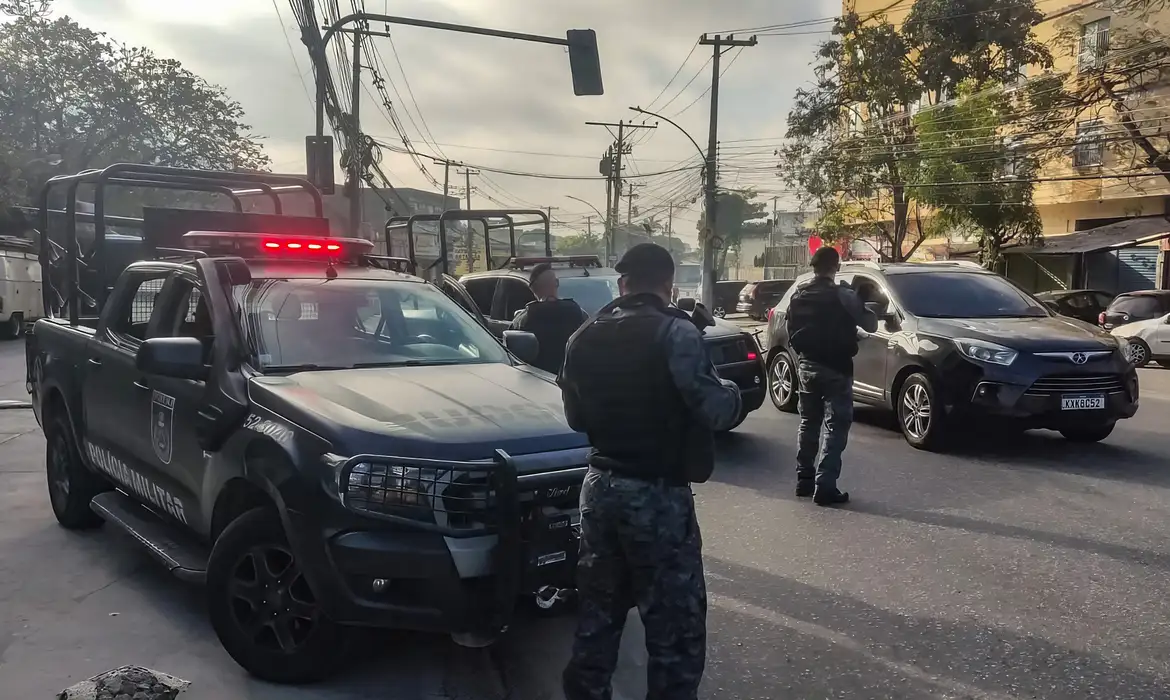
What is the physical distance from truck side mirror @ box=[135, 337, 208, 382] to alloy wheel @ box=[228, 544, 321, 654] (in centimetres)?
86

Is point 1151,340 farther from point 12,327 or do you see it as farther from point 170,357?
point 12,327

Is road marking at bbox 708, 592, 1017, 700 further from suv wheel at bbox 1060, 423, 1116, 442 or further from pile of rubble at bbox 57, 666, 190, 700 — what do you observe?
suv wheel at bbox 1060, 423, 1116, 442

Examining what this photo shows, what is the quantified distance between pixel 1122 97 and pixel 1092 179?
3.94m

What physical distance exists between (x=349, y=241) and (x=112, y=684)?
2.46 m

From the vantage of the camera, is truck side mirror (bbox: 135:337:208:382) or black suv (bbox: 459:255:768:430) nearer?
truck side mirror (bbox: 135:337:208:382)

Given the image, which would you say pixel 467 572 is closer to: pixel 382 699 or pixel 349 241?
pixel 382 699

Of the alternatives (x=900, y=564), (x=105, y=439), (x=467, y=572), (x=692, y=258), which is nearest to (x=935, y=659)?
(x=900, y=564)

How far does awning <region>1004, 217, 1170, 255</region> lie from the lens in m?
24.8

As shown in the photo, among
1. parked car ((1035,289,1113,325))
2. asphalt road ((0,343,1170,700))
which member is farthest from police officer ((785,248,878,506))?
parked car ((1035,289,1113,325))

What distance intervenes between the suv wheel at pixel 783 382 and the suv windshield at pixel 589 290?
2016mm

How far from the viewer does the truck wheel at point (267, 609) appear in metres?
3.45

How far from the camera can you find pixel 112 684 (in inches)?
133

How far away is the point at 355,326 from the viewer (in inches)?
→ 177

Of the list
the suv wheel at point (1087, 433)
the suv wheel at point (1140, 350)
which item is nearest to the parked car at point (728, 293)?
the suv wheel at point (1140, 350)
